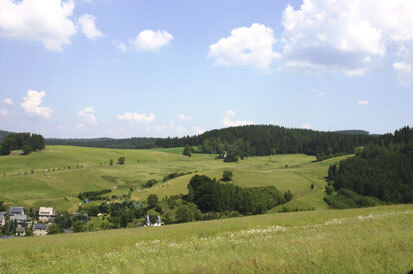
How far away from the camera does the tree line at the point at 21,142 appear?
6845 inches

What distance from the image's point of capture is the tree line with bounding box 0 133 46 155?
173875 millimetres

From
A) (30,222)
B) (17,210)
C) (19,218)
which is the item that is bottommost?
(30,222)

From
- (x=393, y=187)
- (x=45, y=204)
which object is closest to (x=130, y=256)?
(x=45, y=204)

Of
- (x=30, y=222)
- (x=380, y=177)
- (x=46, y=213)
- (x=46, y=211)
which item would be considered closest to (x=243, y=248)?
(x=30, y=222)

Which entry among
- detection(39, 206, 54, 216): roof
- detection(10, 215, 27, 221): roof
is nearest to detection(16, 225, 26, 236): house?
detection(10, 215, 27, 221): roof

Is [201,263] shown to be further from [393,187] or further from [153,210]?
[393,187]

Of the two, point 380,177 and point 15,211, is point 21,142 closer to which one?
point 15,211

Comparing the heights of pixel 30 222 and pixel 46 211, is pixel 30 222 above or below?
below

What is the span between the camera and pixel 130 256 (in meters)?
13.3

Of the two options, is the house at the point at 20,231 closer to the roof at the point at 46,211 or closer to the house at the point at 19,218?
the house at the point at 19,218

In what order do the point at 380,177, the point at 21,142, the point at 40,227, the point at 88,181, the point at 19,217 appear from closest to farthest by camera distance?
the point at 40,227, the point at 19,217, the point at 380,177, the point at 88,181, the point at 21,142

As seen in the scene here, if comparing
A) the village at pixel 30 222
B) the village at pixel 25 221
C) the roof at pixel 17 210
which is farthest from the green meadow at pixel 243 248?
the roof at pixel 17 210

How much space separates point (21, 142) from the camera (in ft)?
588

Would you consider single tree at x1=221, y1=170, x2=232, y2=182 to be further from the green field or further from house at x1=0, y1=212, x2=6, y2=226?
house at x1=0, y1=212, x2=6, y2=226
